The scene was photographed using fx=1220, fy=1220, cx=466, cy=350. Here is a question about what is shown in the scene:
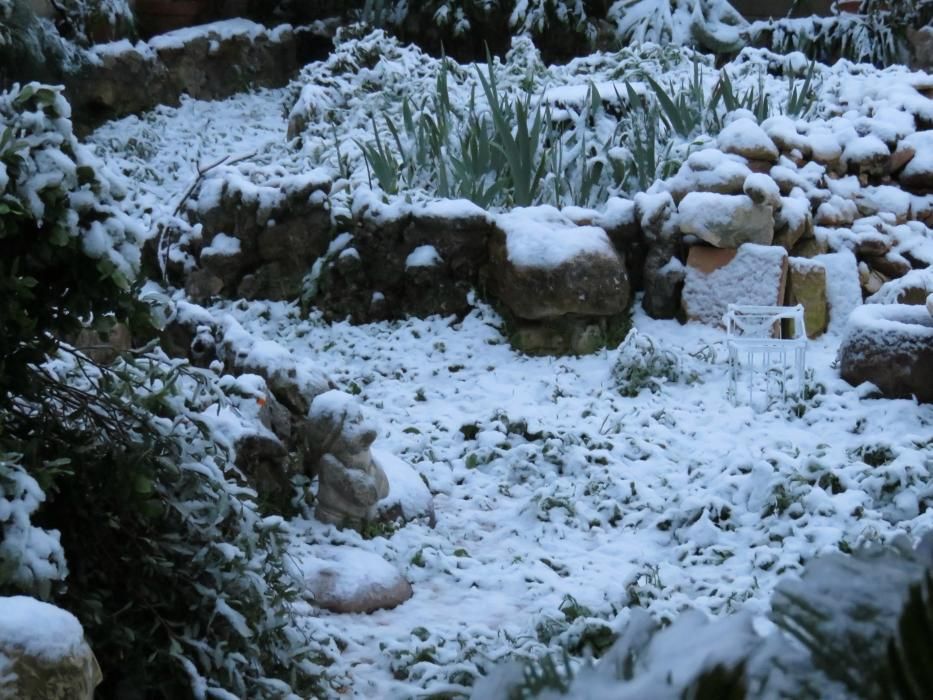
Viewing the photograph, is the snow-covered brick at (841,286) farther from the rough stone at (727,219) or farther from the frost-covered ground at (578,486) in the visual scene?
the rough stone at (727,219)

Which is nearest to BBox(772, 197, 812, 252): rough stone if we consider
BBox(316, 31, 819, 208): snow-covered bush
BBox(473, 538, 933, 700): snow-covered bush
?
BBox(316, 31, 819, 208): snow-covered bush

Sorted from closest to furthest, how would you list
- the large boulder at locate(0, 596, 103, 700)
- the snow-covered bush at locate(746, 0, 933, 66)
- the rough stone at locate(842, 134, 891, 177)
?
1. the large boulder at locate(0, 596, 103, 700)
2. the rough stone at locate(842, 134, 891, 177)
3. the snow-covered bush at locate(746, 0, 933, 66)

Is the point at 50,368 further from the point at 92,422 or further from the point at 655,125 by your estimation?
the point at 655,125

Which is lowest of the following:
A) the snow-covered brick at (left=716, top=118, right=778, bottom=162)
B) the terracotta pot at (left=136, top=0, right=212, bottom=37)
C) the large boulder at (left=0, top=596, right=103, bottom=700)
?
the snow-covered brick at (left=716, top=118, right=778, bottom=162)

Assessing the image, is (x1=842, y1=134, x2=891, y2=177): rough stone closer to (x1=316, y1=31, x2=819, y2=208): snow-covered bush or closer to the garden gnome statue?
(x1=316, y1=31, x2=819, y2=208): snow-covered bush

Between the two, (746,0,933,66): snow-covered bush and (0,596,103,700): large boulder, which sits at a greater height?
(0,596,103,700): large boulder

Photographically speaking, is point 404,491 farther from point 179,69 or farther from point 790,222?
point 179,69

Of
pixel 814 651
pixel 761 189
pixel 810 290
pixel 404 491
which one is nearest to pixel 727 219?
pixel 761 189

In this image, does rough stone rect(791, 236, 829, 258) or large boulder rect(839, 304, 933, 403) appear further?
rough stone rect(791, 236, 829, 258)

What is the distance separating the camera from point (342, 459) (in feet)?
13.8

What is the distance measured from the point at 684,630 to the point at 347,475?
3495 mm

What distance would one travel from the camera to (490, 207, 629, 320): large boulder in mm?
6027

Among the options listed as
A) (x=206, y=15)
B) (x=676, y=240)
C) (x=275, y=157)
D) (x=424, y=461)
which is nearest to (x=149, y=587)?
(x=424, y=461)

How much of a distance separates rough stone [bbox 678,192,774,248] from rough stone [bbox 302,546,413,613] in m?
3.02
